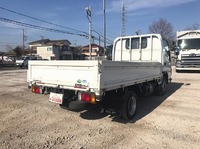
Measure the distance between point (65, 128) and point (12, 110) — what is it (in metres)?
2.50

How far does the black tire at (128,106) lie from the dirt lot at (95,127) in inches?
7.6

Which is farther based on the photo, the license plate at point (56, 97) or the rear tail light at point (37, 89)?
the rear tail light at point (37, 89)

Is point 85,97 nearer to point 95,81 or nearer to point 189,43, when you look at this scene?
point 95,81

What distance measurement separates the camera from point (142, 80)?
7043mm

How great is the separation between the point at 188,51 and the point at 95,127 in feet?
50.0

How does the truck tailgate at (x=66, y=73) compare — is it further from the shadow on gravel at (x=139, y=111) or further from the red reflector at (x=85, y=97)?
the shadow on gravel at (x=139, y=111)

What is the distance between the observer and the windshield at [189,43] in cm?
1834

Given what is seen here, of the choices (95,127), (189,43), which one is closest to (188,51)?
(189,43)

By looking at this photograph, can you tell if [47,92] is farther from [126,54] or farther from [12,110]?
[126,54]

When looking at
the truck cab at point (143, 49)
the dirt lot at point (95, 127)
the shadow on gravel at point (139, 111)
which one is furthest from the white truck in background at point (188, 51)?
the dirt lot at point (95, 127)

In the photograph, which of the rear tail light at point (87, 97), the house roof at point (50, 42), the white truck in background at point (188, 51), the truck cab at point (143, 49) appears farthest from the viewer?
the house roof at point (50, 42)

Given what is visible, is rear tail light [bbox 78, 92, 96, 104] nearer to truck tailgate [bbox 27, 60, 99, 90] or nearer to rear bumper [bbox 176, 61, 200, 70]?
truck tailgate [bbox 27, 60, 99, 90]

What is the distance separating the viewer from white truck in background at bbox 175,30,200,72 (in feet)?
60.1

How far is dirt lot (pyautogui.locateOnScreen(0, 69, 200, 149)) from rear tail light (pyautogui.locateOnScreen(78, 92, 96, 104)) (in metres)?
0.75
